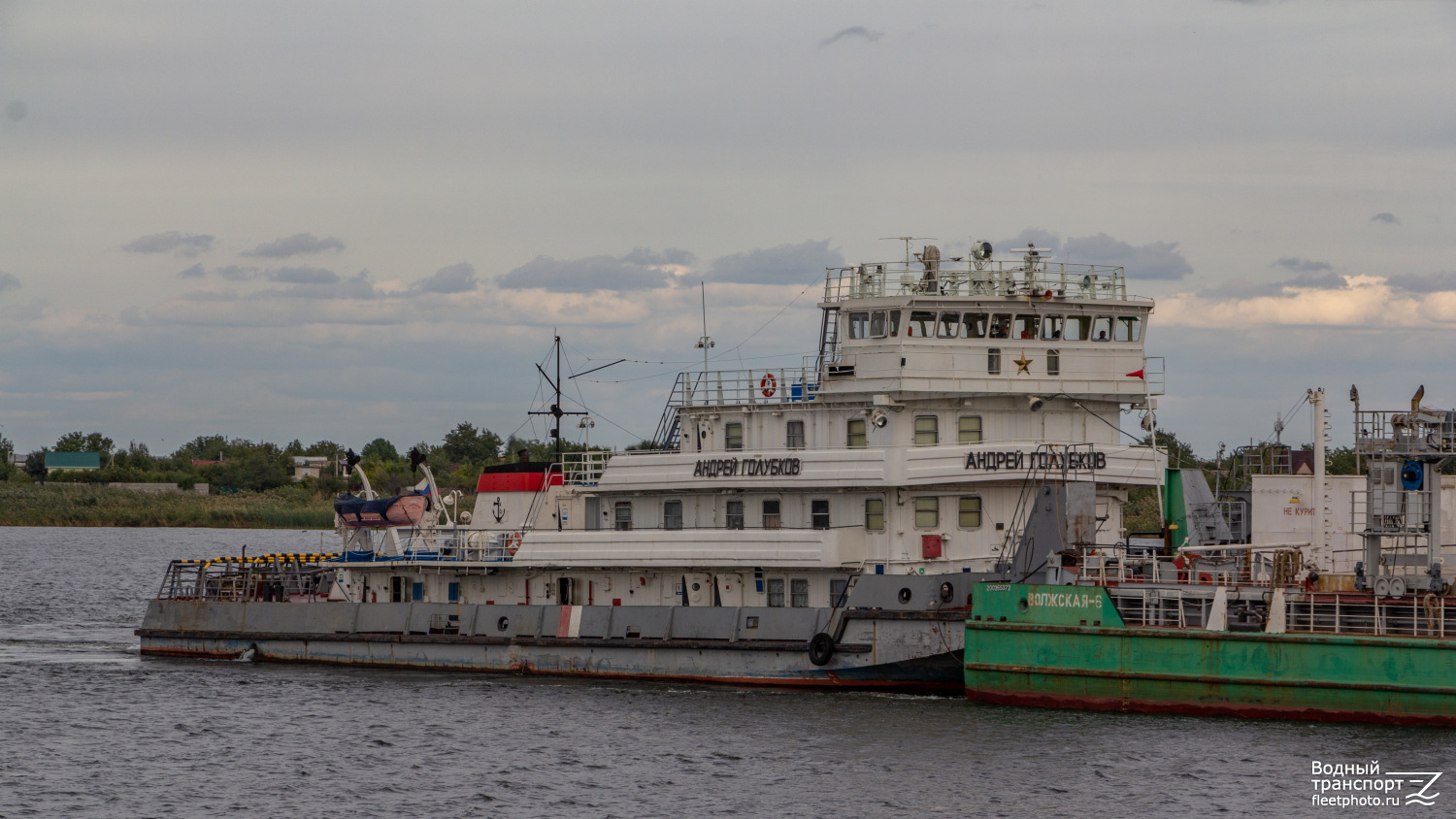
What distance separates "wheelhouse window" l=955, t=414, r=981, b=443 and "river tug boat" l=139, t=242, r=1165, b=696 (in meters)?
0.04

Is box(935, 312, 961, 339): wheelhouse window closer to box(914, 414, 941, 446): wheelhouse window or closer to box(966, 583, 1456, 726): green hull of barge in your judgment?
box(914, 414, 941, 446): wheelhouse window

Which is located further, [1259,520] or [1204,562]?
[1259,520]

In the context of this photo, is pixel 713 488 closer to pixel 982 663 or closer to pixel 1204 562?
pixel 982 663

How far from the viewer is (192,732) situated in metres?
27.3

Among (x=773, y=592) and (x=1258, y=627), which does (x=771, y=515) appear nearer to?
(x=773, y=592)

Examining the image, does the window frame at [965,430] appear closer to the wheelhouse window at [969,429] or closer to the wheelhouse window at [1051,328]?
the wheelhouse window at [969,429]

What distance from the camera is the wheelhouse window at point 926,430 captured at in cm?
2986

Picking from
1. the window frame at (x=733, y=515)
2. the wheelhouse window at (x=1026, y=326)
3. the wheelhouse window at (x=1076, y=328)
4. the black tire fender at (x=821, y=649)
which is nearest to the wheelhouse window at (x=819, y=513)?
the window frame at (x=733, y=515)

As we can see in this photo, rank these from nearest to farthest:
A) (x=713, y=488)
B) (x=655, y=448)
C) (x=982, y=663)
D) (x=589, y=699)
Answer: (x=982, y=663)
(x=589, y=699)
(x=713, y=488)
(x=655, y=448)

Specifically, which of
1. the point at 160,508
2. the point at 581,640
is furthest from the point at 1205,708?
the point at 160,508

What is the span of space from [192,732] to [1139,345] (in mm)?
19305

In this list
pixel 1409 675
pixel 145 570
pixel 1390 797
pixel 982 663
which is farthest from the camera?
pixel 145 570

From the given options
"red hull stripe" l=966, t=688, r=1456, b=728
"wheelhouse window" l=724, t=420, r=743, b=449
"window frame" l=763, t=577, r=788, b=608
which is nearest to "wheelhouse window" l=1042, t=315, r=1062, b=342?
"wheelhouse window" l=724, t=420, r=743, b=449

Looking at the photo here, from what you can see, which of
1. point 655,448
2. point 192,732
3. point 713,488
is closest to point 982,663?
point 713,488
